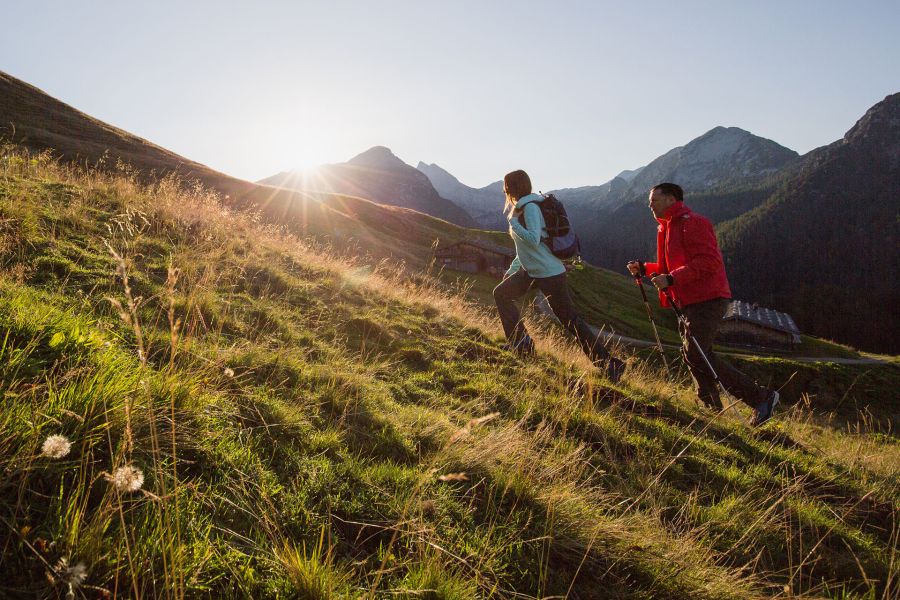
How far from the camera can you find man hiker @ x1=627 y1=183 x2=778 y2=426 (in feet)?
19.7

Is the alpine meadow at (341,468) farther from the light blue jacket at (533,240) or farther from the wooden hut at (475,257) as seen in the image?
the wooden hut at (475,257)

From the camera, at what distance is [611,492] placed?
3.35m

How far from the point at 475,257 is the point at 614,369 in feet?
178

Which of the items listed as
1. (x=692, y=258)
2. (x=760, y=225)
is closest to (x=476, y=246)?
(x=692, y=258)

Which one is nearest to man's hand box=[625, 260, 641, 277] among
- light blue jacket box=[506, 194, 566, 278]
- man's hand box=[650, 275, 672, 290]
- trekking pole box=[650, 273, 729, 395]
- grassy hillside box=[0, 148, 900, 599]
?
trekking pole box=[650, 273, 729, 395]

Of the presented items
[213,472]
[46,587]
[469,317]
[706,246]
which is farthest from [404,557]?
[469,317]

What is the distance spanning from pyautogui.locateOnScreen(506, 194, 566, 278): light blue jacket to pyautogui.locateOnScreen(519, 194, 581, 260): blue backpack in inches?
3.1

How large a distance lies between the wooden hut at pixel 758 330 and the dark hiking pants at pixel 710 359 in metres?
68.2

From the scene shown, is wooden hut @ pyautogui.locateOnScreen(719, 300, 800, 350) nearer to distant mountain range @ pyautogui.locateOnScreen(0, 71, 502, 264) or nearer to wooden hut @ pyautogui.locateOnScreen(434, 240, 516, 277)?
wooden hut @ pyautogui.locateOnScreen(434, 240, 516, 277)

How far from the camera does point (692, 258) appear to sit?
6.06 metres

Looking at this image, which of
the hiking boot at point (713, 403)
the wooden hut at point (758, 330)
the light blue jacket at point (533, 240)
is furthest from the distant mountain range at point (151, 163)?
the wooden hut at point (758, 330)

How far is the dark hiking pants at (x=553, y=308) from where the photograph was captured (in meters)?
7.02

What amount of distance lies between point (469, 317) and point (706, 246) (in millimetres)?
5070

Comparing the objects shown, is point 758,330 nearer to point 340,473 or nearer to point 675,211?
point 675,211
